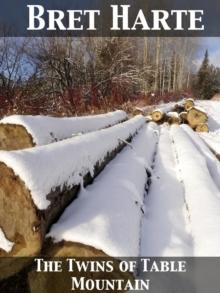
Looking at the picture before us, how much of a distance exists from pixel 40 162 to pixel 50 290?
52 cm

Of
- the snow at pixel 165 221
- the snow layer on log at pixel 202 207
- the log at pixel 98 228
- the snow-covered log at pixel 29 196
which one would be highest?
the snow-covered log at pixel 29 196

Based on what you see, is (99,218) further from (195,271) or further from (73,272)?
(195,271)

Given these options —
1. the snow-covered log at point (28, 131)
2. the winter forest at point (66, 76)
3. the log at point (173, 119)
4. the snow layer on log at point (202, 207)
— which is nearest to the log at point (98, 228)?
the snow layer on log at point (202, 207)

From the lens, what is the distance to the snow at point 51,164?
64.4 inches

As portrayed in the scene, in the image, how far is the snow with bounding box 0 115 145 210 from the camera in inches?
64.4

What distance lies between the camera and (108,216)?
1.89 metres

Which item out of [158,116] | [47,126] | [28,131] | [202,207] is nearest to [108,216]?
[202,207]

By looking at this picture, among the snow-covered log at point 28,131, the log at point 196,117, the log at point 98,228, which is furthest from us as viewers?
the log at point 196,117

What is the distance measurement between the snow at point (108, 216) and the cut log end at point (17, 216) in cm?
11

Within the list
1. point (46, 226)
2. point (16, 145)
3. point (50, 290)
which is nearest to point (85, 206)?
point (46, 226)

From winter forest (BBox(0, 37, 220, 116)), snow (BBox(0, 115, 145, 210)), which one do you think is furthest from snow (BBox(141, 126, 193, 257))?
winter forest (BBox(0, 37, 220, 116))

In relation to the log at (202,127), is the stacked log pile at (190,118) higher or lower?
higher

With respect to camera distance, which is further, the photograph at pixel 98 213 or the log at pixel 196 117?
the log at pixel 196 117

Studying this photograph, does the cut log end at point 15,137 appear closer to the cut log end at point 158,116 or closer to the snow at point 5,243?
the snow at point 5,243
